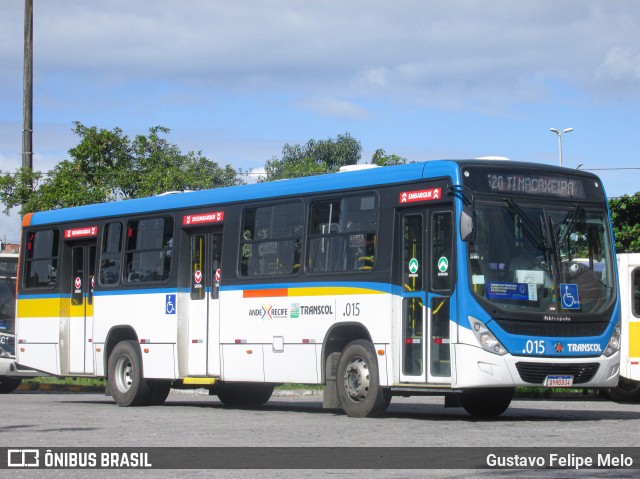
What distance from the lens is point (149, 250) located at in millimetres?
20719

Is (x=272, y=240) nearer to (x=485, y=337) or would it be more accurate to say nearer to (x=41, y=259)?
(x=485, y=337)

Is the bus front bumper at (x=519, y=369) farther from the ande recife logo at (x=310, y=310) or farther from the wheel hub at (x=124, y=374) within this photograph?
the wheel hub at (x=124, y=374)

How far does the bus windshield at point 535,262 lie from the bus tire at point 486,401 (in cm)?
176

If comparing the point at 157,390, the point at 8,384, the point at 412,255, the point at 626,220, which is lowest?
the point at 8,384

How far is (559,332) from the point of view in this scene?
15.6 metres

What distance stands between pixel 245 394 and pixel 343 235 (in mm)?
5258

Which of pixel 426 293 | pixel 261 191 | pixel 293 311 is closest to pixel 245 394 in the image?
pixel 293 311

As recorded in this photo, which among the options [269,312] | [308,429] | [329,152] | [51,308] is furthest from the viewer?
[329,152]

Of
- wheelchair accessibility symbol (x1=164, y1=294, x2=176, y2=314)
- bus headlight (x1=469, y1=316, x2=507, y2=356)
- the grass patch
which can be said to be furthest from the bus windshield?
the grass patch

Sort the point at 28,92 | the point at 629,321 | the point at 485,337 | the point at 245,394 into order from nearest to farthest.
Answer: the point at 485,337 < the point at 245,394 < the point at 629,321 < the point at 28,92

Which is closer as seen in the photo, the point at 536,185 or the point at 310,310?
the point at 536,185

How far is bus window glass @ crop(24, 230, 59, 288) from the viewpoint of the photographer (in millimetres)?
22672

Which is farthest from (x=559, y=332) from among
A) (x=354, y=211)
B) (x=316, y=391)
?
(x=316, y=391)

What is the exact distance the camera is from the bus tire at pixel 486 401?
16.9 metres
